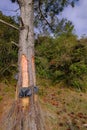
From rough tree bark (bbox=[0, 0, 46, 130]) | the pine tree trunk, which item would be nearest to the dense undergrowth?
the pine tree trunk

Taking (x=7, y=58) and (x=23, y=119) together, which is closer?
(x=23, y=119)

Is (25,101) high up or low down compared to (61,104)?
up

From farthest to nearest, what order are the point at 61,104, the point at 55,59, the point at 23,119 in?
the point at 55,59
the point at 61,104
the point at 23,119

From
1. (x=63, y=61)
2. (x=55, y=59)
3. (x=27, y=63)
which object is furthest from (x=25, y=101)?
(x=55, y=59)

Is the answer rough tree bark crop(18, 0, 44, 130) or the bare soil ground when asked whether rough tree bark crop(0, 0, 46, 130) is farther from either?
the bare soil ground

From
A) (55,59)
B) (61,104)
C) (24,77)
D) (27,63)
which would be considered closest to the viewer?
(24,77)

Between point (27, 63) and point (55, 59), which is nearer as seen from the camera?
point (27, 63)

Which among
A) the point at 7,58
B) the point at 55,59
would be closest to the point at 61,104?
the point at 55,59

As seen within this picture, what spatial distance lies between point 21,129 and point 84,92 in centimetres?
464

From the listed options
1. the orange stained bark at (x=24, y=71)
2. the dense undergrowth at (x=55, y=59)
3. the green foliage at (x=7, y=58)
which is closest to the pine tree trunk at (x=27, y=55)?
the orange stained bark at (x=24, y=71)

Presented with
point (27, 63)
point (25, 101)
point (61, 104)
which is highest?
point (27, 63)

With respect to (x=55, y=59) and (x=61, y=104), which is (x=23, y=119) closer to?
(x=61, y=104)

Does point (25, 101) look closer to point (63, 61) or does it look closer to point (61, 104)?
point (61, 104)

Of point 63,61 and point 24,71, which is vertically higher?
point 63,61
